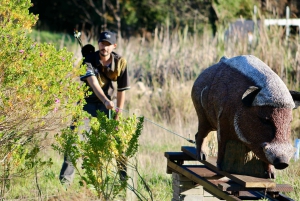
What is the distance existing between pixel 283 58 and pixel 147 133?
2341mm

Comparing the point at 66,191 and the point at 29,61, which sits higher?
the point at 29,61

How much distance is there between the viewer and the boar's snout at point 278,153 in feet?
12.8

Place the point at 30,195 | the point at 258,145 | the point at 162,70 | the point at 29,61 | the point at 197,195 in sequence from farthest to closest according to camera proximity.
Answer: the point at 162,70 → the point at 30,195 → the point at 197,195 → the point at 29,61 → the point at 258,145

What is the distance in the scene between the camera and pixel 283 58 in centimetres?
906

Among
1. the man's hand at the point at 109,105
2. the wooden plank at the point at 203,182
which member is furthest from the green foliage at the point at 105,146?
the man's hand at the point at 109,105

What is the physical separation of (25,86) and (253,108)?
1.82 m

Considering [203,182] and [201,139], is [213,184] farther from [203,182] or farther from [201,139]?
[201,139]

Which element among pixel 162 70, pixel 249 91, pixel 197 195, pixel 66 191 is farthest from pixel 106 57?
pixel 162 70

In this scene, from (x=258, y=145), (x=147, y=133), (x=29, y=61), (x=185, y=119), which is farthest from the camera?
(x=185, y=119)

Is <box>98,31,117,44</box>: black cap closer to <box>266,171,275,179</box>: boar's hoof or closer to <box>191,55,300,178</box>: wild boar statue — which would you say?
<box>191,55,300,178</box>: wild boar statue

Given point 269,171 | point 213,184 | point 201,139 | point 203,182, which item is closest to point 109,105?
point 201,139

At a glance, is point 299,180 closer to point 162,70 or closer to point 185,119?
point 185,119

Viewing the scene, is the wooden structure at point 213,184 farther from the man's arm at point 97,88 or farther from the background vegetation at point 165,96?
the man's arm at point 97,88

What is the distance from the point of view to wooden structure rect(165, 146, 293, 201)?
4184mm
